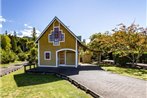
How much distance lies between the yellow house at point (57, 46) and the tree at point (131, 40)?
6027 mm

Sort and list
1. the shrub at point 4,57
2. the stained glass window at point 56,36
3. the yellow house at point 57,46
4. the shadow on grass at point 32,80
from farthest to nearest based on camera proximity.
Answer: the shrub at point 4,57 < the stained glass window at point 56,36 < the yellow house at point 57,46 < the shadow on grass at point 32,80

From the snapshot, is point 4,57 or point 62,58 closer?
point 62,58

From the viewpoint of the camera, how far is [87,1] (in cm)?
1599

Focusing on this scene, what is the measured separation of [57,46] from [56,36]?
1.41 meters

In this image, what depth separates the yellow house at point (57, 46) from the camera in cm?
2433

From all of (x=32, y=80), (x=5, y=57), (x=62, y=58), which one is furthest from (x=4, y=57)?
(x=32, y=80)

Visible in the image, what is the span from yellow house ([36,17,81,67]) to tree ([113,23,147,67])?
6.03 meters

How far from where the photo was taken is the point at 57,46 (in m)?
24.8

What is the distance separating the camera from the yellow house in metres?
24.3

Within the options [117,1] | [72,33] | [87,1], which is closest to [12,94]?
[87,1]

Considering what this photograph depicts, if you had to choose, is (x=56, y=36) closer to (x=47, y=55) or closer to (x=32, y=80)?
(x=47, y=55)

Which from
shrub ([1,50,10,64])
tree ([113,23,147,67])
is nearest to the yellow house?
tree ([113,23,147,67])

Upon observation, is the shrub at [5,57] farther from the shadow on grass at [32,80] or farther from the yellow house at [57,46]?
the shadow on grass at [32,80]

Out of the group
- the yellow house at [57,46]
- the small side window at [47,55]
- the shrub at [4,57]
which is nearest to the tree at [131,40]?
the yellow house at [57,46]
